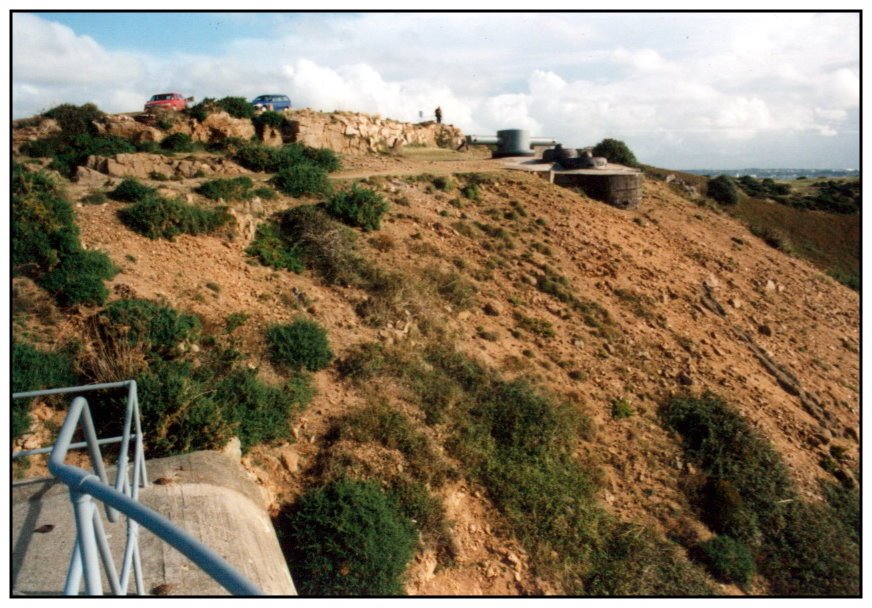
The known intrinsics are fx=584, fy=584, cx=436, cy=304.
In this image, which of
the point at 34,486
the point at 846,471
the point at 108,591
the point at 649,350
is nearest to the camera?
the point at 108,591

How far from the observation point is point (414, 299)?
10852 mm

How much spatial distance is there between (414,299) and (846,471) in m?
7.79

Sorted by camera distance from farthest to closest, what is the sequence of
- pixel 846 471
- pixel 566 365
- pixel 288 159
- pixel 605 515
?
pixel 288 159 → pixel 566 365 → pixel 846 471 → pixel 605 515

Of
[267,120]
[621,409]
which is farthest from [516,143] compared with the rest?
[621,409]

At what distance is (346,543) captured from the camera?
6.20 meters

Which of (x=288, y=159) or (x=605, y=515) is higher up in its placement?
(x=288, y=159)

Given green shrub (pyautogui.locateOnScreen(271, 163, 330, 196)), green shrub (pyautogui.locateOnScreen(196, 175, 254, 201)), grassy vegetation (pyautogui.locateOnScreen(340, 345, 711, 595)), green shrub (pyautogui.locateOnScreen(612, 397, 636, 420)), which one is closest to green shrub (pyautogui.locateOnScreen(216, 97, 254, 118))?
green shrub (pyautogui.locateOnScreen(271, 163, 330, 196))

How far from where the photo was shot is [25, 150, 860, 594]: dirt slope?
8.01m

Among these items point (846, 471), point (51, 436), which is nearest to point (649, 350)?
point (846, 471)

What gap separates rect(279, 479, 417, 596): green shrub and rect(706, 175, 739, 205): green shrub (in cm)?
2214

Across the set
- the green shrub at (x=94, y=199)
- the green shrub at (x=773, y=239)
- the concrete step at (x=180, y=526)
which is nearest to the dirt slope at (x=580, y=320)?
the green shrub at (x=94, y=199)

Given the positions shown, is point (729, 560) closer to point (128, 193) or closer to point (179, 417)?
point (179, 417)

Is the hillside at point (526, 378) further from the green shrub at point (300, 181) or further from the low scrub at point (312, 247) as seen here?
the green shrub at point (300, 181)

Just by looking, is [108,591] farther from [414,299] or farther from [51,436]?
[414,299]
